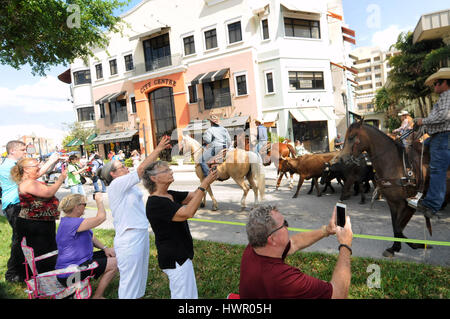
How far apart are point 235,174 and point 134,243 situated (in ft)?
17.6

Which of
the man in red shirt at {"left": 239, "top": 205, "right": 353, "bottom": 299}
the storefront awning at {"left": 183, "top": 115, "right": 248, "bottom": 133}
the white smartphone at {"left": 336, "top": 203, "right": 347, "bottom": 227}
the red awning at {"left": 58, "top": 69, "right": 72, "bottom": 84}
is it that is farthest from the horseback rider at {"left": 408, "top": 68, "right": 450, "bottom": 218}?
the red awning at {"left": 58, "top": 69, "right": 72, "bottom": 84}

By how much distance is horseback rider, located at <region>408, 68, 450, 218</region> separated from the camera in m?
4.06

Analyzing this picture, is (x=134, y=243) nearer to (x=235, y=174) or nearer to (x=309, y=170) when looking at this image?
(x=235, y=174)

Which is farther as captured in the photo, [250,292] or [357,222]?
[357,222]

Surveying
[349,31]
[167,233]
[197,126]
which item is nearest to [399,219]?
[167,233]

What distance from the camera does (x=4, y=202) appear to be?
5191mm

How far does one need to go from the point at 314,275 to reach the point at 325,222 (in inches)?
103

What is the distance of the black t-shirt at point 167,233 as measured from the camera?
2895 mm

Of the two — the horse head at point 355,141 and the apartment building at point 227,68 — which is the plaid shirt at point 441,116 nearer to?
the horse head at point 355,141

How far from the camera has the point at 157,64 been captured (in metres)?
28.0

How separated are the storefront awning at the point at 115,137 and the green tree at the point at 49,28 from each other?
16.3 metres
